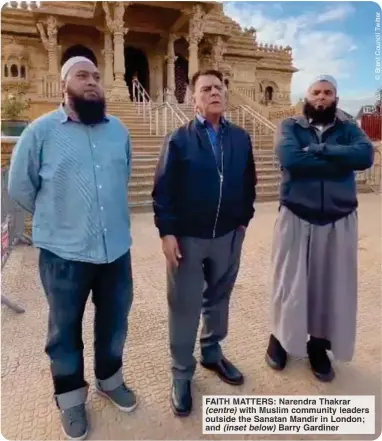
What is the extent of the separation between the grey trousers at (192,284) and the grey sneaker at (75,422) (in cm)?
55

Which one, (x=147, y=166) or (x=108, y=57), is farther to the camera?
(x=108, y=57)

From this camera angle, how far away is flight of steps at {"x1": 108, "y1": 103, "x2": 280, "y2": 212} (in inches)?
332

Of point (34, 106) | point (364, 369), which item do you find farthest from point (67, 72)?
point (34, 106)

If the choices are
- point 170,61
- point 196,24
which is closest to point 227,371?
point 196,24

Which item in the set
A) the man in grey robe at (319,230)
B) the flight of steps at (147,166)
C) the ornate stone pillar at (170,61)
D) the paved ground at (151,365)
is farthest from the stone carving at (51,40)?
the man in grey robe at (319,230)

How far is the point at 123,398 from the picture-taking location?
2.26 metres

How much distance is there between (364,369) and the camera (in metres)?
2.62

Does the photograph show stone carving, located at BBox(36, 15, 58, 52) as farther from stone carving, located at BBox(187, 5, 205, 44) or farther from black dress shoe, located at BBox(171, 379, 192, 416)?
black dress shoe, located at BBox(171, 379, 192, 416)

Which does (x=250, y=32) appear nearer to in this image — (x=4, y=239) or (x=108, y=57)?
(x=108, y=57)

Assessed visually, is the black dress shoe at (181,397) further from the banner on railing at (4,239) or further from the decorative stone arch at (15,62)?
the decorative stone arch at (15,62)

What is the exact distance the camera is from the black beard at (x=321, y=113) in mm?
2398

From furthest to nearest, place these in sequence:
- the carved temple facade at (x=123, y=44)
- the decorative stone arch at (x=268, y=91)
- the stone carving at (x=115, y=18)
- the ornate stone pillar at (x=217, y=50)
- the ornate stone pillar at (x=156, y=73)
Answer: the decorative stone arch at (x=268, y=91), the ornate stone pillar at (x=156, y=73), the ornate stone pillar at (x=217, y=50), the carved temple facade at (x=123, y=44), the stone carving at (x=115, y=18)

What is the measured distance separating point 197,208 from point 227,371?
107 cm

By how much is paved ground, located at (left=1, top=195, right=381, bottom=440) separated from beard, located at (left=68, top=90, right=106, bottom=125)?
159 centimetres
